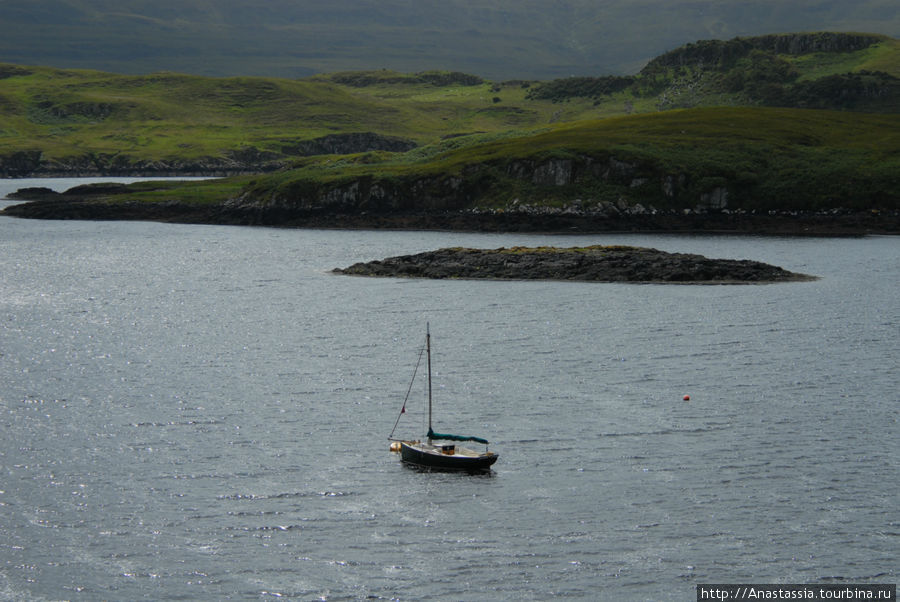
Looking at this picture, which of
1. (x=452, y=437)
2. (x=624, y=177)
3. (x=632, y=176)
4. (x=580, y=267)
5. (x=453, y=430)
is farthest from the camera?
(x=624, y=177)

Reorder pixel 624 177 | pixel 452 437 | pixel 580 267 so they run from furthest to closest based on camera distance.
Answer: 1. pixel 624 177
2. pixel 580 267
3. pixel 452 437

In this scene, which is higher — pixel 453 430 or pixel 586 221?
pixel 586 221

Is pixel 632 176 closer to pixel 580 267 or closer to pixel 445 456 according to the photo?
pixel 580 267

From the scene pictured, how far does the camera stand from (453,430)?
48688 millimetres

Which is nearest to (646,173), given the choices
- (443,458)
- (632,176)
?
(632,176)

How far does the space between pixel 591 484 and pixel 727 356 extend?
86.8ft

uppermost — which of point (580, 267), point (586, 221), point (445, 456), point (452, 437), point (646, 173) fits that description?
point (646, 173)

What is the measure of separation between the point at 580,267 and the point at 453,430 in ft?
190

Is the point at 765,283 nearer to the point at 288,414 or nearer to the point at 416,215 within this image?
the point at 288,414

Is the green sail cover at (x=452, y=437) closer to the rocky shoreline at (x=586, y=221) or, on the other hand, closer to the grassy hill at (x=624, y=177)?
the rocky shoreline at (x=586, y=221)

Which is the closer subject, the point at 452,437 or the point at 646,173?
the point at 452,437

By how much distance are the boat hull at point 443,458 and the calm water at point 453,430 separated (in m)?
0.61

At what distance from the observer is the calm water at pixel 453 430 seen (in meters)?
34.6

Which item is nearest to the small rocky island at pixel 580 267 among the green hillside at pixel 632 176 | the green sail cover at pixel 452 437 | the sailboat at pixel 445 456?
the green hillside at pixel 632 176
